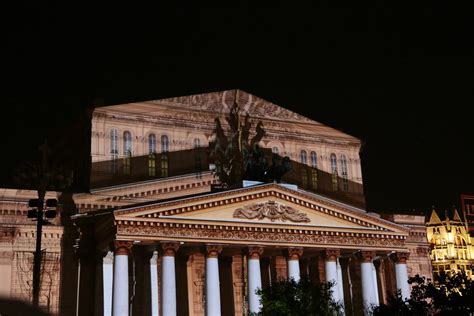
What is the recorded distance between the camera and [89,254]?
36.8 m

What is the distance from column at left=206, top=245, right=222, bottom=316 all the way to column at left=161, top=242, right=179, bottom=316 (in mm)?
1805

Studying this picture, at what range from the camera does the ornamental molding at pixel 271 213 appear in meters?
36.8

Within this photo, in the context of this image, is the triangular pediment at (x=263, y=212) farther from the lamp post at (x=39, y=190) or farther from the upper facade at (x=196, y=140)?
the upper facade at (x=196, y=140)

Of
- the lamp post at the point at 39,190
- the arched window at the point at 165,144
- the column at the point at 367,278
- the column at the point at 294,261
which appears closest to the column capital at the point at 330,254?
the column at the point at 294,261

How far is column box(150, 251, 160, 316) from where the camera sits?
3506 centimetres

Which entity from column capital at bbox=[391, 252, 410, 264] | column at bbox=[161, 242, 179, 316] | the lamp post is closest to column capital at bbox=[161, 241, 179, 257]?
column at bbox=[161, 242, 179, 316]

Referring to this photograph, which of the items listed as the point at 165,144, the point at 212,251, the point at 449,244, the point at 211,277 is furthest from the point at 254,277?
the point at 449,244

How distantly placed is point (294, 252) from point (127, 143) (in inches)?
509

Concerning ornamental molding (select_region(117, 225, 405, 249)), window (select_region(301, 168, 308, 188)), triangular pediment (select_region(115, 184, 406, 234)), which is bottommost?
ornamental molding (select_region(117, 225, 405, 249))

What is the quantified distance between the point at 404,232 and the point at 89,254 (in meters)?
18.4

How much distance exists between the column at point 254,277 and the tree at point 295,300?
4190mm

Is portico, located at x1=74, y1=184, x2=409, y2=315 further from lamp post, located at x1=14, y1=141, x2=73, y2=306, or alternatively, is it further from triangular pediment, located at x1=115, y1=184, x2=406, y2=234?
lamp post, located at x1=14, y1=141, x2=73, y2=306

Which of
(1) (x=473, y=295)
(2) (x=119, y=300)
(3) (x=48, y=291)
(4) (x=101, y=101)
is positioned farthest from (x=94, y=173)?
(1) (x=473, y=295)

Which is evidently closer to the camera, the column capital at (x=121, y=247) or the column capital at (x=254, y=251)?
the column capital at (x=121, y=247)
